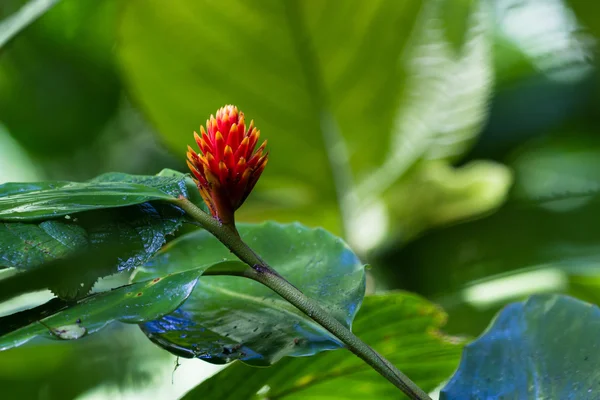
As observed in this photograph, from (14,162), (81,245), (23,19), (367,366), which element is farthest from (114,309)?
(14,162)

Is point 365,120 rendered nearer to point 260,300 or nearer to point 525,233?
point 525,233

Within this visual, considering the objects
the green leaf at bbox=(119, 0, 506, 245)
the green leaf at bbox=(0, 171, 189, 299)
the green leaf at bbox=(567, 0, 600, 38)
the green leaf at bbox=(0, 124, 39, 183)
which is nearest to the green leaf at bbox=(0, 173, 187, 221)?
the green leaf at bbox=(0, 171, 189, 299)

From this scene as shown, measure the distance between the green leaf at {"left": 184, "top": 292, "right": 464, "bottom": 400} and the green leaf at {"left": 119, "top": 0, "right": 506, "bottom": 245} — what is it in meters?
A: 0.31

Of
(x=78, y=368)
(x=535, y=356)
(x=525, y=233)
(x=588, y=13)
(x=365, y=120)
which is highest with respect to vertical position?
(x=588, y=13)

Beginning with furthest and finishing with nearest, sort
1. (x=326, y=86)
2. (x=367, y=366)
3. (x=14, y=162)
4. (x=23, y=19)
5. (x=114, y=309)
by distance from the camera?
(x=14, y=162) → (x=326, y=86) → (x=23, y=19) → (x=367, y=366) → (x=114, y=309)

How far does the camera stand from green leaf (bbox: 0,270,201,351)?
22 cm

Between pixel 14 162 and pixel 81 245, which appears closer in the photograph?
pixel 81 245

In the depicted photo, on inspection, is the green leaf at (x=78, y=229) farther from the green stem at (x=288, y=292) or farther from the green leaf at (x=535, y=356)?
the green leaf at (x=535, y=356)

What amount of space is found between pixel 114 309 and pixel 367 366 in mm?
173

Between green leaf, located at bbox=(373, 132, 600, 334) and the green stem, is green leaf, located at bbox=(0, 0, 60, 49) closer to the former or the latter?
the green stem

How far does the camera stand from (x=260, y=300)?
314 mm

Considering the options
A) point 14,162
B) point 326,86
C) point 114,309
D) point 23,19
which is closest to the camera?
point 114,309

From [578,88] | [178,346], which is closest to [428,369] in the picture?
[178,346]

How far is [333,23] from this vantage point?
660 millimetres
